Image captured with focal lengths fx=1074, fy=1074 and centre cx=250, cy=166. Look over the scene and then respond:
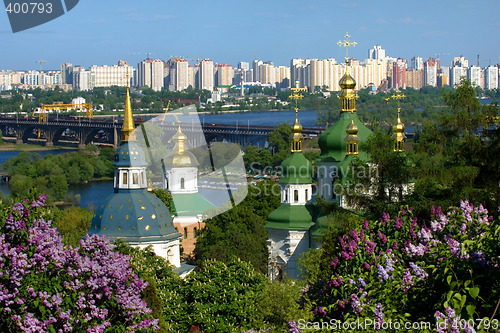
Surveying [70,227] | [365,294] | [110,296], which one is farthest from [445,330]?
[70,227]

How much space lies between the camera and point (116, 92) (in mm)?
119562

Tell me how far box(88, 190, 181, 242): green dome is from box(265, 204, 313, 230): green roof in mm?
2488

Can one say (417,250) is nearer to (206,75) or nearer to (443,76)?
(443,76)

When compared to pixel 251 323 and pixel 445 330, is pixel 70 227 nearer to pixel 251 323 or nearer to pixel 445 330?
pixel 251 323

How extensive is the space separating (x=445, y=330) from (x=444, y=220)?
1992mm

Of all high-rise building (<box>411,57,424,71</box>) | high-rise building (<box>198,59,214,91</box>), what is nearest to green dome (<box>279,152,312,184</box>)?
high-rise building (<box>411,57,424,71</box>)

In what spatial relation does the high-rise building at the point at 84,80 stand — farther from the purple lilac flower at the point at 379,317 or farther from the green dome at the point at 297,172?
the purple lilac flower at the point at 379,317

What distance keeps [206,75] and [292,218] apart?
118778 millimetres

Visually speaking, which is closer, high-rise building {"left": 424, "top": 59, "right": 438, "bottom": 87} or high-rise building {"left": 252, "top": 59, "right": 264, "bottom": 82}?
high-rise building {"left": 424, "top": 59, "right": 438, "bottom": 87}

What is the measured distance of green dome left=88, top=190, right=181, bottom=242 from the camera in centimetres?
1477

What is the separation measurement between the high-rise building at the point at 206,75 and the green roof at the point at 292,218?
117075 millimetres

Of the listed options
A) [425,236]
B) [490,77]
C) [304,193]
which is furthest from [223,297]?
[490,77]

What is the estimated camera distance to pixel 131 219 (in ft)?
48.6

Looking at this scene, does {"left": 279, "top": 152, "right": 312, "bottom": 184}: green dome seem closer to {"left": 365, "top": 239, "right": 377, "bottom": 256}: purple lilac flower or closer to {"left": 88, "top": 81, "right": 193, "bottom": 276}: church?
{"left": 88, "top": 81, "right": 193, "bottom": 276}: church
